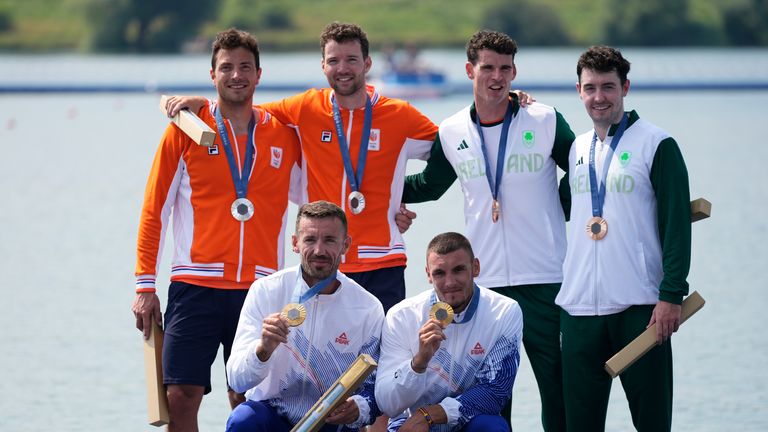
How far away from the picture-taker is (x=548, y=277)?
214 inches

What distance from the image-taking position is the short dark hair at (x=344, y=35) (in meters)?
5.59

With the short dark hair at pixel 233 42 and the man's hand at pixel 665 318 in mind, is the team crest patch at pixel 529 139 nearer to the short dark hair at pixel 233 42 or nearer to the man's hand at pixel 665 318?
the man's hand at pixel 665 318

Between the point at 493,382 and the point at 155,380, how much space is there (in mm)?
1446

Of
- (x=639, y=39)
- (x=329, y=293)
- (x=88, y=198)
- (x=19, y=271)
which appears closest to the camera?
(x=329, y=293)

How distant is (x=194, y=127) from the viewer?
17.3ft

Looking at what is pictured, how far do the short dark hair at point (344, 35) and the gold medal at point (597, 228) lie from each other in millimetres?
1328

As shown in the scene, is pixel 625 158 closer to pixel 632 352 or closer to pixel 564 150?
pixel 564 150

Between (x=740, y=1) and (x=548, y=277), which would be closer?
(x=548, y=277)

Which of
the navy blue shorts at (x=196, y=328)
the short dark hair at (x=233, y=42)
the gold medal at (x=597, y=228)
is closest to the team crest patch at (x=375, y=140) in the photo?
the short dark hair at (x=233, y=42)

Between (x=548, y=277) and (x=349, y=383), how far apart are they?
48.1 inches

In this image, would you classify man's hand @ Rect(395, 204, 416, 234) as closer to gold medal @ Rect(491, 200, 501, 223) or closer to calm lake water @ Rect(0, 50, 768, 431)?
gold medal @ Rect(491, 200, 501, 223)

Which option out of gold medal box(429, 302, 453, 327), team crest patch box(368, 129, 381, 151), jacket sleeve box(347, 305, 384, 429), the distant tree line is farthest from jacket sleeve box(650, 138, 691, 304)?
the distant tree line

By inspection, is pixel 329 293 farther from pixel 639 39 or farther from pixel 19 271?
pixel 639 39

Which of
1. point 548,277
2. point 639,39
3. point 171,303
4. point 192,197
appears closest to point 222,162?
point 192,197
